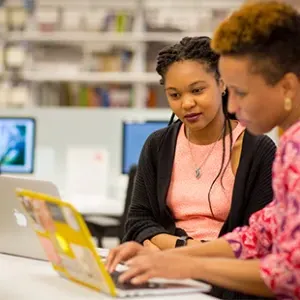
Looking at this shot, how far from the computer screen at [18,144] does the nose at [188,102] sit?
3013mm

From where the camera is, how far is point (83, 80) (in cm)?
618

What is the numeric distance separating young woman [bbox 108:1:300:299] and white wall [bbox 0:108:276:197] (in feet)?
12.0

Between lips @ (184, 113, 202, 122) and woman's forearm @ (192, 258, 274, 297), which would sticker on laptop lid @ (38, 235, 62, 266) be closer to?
woman's forearm @ (192, 258, 274, 297)

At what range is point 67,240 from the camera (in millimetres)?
1518

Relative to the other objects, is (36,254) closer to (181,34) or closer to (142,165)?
(142,165)

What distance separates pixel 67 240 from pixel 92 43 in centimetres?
512

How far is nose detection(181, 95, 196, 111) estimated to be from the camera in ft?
6.61

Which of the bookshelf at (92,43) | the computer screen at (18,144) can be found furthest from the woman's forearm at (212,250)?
the bookshelf at (92,43)

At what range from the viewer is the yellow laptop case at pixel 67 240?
143 cm

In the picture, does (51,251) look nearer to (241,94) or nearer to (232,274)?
(232,274)

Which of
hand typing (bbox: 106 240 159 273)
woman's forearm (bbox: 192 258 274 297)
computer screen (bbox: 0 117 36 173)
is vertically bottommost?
computer screen (bbox: 0 117 36 173)

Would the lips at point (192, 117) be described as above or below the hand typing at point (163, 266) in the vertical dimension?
above

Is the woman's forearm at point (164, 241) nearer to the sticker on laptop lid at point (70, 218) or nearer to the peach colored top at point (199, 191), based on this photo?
the peach colored top at point (199, 191)

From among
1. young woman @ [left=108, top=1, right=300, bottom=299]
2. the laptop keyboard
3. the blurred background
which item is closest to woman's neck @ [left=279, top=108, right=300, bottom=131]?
young woman @ [left=108, top=1, right=300, bottom=299]
